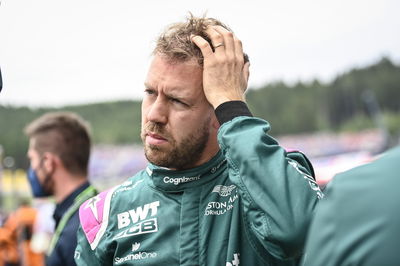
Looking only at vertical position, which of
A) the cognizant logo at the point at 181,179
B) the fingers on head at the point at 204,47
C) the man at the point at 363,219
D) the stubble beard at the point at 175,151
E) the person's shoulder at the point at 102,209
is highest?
the fingers on head at the point at 204,47

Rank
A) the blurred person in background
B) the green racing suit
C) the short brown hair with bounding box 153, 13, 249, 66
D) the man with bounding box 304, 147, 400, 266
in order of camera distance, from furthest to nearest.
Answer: the blurred person in background < the short brown hair with bounding box 153, 13, 249, 66 < the green racing suit < the man with bounding box 304, 147, 400, 266

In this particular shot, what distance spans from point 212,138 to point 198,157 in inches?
3.5

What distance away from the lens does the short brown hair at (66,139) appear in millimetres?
3779

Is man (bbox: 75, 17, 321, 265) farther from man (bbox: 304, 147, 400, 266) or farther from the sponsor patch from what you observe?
man (bbox: 304, 147, 400, 266)

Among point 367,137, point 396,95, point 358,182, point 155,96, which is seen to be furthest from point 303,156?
point 396,95

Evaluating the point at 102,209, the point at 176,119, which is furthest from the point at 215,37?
the point at 102,209

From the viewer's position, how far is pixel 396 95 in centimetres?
6612

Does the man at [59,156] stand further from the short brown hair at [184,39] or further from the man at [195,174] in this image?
the short brown hair at [184,39]

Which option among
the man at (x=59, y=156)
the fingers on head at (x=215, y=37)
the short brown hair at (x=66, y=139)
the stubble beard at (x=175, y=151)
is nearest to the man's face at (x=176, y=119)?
the stubble beard at (x=175, y=151)

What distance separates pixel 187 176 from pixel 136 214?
22cm

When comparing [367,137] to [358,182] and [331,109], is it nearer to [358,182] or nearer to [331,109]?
[331,109]

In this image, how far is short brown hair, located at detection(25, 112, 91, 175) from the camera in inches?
149

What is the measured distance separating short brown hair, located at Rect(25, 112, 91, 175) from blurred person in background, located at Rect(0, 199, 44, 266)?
1930 millimetres

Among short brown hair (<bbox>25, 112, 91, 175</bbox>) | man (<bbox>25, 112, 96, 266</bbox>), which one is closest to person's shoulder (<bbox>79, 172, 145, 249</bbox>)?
man (<bbox>25, 112, 96, 266</bbox>)
